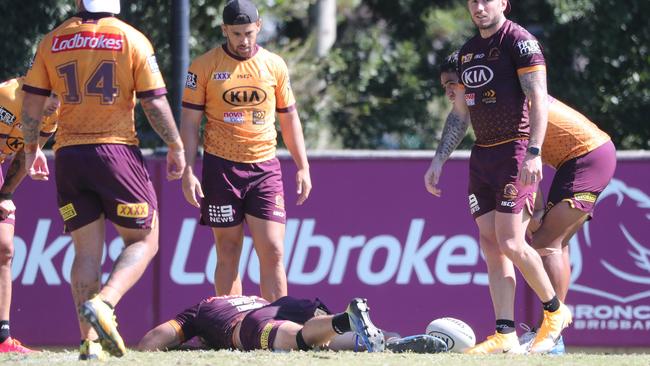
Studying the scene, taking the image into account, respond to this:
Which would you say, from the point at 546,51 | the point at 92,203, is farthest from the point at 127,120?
the point at 546,51

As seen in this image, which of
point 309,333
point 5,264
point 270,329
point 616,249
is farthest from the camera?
point 616,249

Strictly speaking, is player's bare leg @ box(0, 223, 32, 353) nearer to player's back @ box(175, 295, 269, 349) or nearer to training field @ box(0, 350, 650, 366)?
training field @ box(0, 350, 650, 366)

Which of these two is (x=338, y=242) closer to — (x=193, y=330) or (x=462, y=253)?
(x=462, y=253)

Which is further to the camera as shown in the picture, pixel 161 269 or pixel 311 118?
pixel 311 118

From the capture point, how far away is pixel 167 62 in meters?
14.1

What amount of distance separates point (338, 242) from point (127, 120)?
3.59m

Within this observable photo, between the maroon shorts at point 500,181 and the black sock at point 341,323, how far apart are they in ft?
3.97

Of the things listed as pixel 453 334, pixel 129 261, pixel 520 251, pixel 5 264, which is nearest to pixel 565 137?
pixel 520 251

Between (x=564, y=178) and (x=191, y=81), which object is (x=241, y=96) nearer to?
(x=191, y=81)

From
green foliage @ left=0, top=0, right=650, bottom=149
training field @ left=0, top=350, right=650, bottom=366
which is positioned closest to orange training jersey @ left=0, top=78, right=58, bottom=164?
training field @ left=0, top=350, right=650, bottom=366

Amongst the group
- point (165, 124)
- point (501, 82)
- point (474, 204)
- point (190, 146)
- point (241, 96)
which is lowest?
point (474, 204)

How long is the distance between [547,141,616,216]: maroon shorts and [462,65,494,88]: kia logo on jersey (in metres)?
0.91

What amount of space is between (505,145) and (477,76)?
449mm

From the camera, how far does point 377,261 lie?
10164 millimetres
